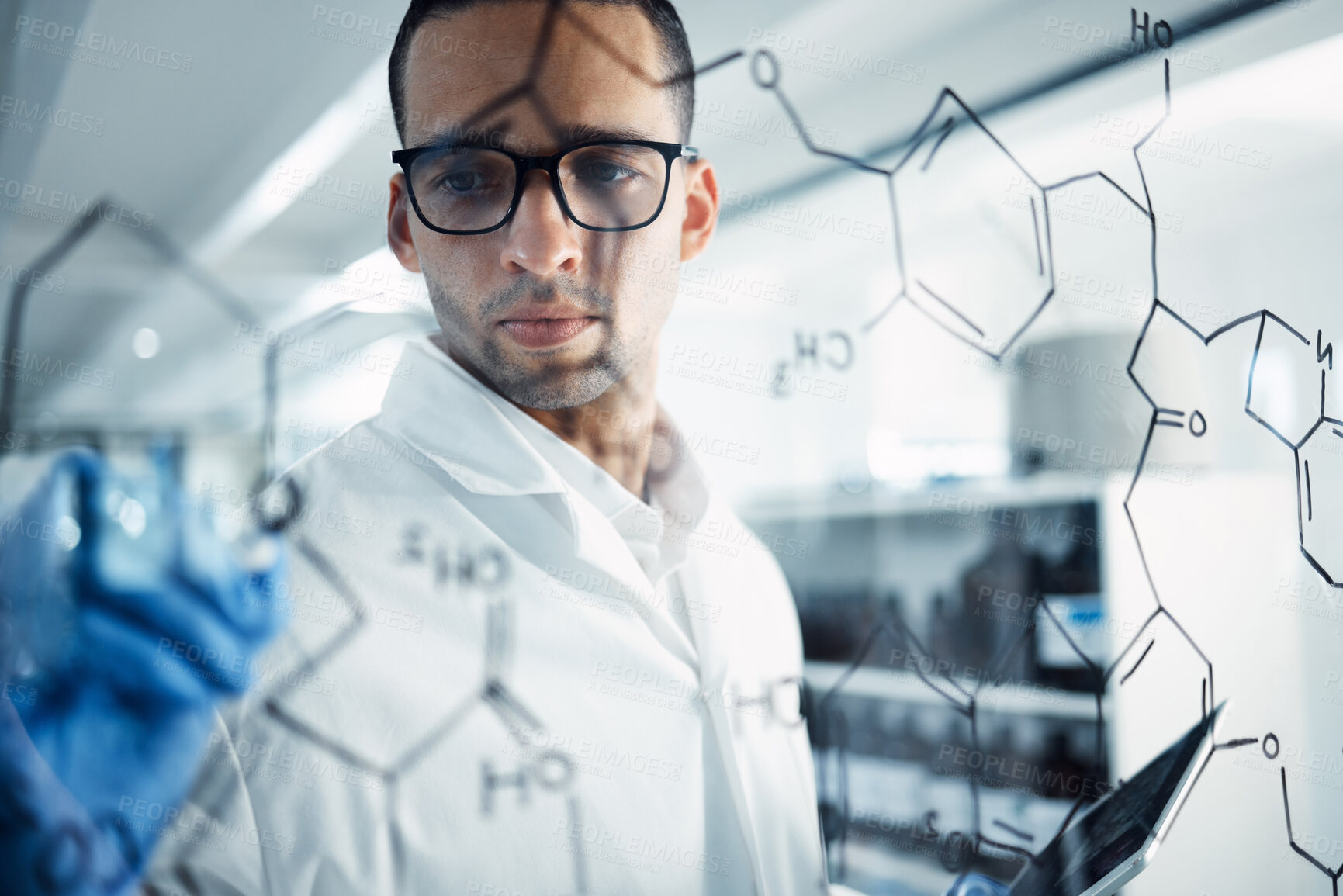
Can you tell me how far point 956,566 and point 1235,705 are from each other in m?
0.27

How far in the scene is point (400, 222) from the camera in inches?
18.5

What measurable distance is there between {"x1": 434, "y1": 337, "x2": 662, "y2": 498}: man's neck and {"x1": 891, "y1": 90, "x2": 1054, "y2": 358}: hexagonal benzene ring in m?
0.25

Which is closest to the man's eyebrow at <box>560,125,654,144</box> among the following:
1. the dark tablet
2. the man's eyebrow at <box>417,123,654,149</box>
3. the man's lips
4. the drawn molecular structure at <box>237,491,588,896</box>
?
the man's eyebrow at <box>417,123,654,149</box>

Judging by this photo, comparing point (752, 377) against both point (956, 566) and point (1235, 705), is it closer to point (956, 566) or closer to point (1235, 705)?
point (956, 566)

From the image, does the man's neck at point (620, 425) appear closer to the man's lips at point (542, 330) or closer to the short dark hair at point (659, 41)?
the man's lips at point (542, 330)

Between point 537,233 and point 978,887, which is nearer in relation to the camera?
point 537,233

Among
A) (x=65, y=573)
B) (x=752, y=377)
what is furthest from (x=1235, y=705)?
(x=65, y=573)

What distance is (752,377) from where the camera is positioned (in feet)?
1.95

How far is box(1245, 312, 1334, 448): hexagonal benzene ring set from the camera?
763 millimetres

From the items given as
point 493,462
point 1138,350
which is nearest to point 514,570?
point 493,462

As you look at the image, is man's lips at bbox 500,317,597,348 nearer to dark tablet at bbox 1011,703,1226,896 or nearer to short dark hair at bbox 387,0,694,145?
short dark hair at bbox 387,0,694,145

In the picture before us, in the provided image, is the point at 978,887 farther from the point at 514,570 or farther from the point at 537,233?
the point at 537,233

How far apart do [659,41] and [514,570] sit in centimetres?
34

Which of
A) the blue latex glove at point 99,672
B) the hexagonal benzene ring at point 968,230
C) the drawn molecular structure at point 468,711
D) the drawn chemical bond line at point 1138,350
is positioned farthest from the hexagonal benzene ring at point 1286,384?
the blue latex glove at point 99,672
